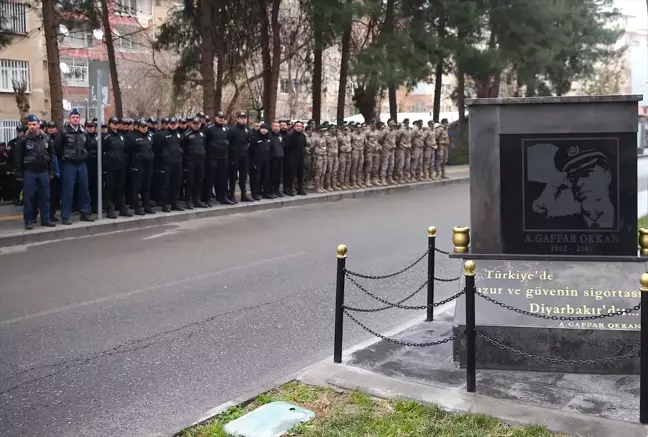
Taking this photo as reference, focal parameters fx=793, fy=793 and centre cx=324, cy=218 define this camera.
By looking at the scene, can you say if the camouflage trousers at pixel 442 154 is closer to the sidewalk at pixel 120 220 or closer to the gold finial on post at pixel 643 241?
the sidewalk at pixel 120 220

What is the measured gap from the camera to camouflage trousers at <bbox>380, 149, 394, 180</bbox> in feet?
75.3

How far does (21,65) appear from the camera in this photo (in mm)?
41312

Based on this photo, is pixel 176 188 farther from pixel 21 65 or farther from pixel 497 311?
pixel 21 65

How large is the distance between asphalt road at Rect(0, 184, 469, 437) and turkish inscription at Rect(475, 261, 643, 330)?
1412mm

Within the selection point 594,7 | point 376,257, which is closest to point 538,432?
point 376,257

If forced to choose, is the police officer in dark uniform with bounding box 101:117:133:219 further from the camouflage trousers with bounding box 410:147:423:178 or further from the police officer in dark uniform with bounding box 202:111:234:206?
the camouflage trousers with bounding box 410:147:423:178

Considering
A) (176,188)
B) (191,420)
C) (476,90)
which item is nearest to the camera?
(191,420)

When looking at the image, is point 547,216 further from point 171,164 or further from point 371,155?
point 371,155

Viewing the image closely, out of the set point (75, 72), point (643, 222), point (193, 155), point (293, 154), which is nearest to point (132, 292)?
point (193, 155)

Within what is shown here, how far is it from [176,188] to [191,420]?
11494 mm

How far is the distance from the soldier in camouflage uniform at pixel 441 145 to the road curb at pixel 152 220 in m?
4.19

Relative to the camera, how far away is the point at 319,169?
20.5 meters

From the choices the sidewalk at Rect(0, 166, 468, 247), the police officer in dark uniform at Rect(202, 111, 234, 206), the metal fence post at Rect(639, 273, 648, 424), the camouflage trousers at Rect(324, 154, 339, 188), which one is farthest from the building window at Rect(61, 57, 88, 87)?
the metal fence post at Rect(639, 273, 648, 424)

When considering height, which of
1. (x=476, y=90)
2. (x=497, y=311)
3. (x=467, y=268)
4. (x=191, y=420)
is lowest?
(x=191, y=420)
